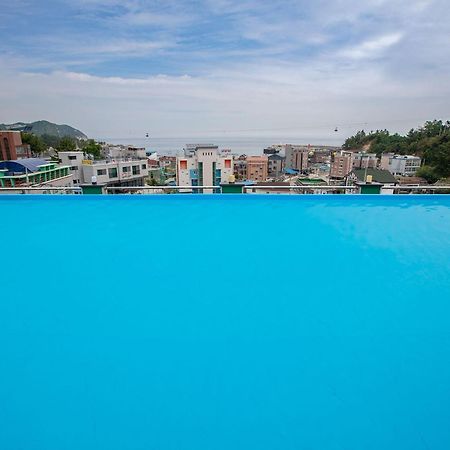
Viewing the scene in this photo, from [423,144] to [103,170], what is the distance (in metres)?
31.7

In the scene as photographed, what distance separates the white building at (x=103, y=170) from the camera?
17719mm

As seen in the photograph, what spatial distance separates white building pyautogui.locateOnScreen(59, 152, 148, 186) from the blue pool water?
1621 centimetres

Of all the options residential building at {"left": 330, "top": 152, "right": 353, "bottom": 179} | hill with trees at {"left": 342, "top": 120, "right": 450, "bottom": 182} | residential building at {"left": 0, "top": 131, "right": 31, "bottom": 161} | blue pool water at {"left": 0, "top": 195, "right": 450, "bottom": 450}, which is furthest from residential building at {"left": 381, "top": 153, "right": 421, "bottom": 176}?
residential building at {"left": 0, "top": 131, "right": 31, "bottom": 161}

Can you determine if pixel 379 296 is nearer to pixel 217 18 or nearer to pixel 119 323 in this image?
pixel 119 323

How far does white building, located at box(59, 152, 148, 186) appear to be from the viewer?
17719 millimetres

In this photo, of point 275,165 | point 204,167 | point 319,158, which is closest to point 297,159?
point 275,165

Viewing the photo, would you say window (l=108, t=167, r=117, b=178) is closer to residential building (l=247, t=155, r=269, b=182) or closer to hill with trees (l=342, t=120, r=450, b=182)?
residential building (l=247, t=155, r=269, b=182)

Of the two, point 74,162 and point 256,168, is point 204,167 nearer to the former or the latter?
point 74,162

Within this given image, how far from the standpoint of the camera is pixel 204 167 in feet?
54.9

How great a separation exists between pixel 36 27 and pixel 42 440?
18.5ft

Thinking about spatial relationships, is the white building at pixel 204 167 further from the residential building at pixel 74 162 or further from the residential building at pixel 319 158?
the residential building at pixel 319 158

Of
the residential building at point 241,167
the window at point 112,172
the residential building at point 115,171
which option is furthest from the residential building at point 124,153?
the residential building at point 241,167

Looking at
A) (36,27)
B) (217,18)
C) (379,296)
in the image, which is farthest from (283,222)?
(36,27)

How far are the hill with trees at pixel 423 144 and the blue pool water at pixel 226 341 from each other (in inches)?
851
